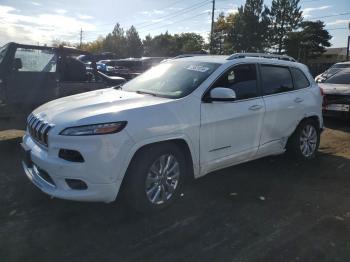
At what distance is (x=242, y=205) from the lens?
448cm

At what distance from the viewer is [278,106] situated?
5.49 m

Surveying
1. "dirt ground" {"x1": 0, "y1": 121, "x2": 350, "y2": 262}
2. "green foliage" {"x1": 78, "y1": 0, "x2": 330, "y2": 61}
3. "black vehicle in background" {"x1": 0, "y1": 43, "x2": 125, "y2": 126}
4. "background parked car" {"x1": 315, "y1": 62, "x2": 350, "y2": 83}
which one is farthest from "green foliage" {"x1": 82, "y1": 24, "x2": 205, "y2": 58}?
"dirt ground" {"x1": 0, "y1": 121, "x2": 350, "y2": 262}

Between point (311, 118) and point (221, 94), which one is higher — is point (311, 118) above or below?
below

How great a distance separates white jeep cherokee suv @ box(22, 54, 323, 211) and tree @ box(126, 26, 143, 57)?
7795 centimetres

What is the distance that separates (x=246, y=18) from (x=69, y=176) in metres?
55.8

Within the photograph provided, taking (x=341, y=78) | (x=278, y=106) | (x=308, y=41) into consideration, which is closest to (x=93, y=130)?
(x=278, y=106)

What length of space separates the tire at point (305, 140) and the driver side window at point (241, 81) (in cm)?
130

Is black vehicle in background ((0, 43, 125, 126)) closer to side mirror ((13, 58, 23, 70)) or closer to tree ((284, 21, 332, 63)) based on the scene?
side mirror ((13, 58, 23, 70))

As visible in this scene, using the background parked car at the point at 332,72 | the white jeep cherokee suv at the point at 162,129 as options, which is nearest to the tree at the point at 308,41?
the background parked car at the point at 332,72

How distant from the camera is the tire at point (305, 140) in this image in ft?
19.8

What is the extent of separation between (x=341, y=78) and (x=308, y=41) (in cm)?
5481

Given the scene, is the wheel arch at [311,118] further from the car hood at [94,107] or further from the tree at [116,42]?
the tree at [116,42]

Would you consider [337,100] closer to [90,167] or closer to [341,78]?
[341,78]

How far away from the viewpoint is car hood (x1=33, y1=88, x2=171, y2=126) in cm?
376
